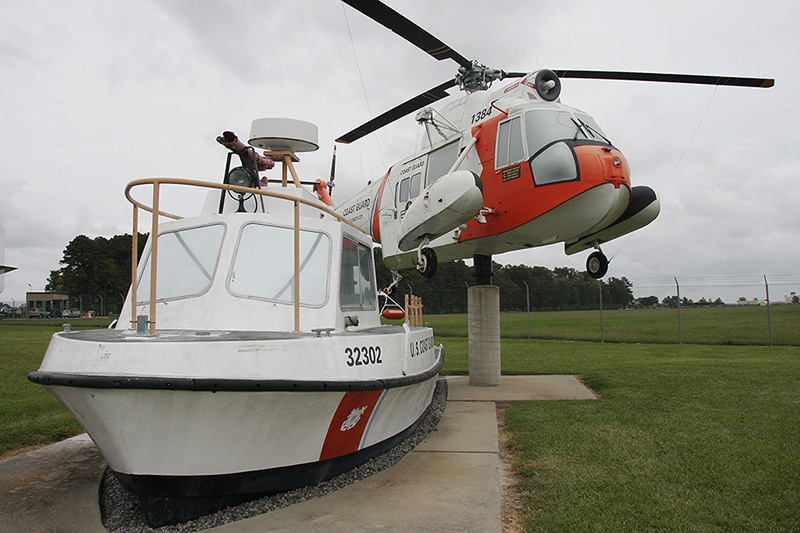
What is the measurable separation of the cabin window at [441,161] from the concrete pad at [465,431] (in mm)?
3599

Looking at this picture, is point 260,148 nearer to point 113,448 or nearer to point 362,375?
point 362,375

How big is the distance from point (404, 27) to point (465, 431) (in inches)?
219

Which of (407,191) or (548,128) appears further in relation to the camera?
(407,191)

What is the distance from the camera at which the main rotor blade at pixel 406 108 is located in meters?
10.1

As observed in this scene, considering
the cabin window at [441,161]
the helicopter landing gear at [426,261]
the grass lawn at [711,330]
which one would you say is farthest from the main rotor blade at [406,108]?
the grass lawn at [711,330]

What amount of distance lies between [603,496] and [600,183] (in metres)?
3.86

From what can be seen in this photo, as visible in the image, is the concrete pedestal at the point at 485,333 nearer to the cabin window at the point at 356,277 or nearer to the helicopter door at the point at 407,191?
the helicopter door at the point at 407,191

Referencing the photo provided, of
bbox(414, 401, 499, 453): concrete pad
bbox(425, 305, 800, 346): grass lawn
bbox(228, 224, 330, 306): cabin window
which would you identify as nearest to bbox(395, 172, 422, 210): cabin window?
bbox(414, 401, 499, 453): concrete pad

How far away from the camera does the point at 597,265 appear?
322 inches

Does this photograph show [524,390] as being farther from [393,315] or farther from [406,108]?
[406,108]

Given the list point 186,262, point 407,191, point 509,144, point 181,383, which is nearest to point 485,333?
point 407,191

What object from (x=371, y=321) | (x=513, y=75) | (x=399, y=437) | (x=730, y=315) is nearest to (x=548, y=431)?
(x=399, y=437)

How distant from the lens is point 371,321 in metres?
6.02

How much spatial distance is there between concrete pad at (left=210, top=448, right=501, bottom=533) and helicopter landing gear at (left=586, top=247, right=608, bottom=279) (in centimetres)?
407
